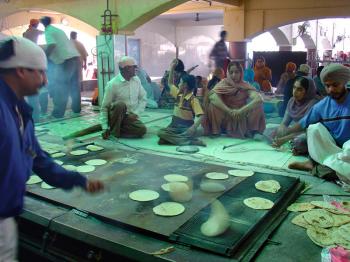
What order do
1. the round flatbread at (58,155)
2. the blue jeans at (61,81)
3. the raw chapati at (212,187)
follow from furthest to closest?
the blue jeans at (61,81) < the round flatbread at (58,155) < the raw chapati at (212,187)

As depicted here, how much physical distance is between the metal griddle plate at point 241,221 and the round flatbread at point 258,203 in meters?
0.03

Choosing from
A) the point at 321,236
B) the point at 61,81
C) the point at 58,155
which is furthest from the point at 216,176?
the point at 61,81

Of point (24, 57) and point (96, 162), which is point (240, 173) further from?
point (24, 57)

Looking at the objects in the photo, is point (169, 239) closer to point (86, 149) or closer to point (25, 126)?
point (25, 126)

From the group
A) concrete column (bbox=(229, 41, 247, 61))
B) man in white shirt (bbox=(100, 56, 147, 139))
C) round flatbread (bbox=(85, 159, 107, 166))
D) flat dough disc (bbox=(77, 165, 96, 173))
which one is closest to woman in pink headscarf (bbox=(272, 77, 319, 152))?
man in white shirt (bbox=(100, 56, 147, 139))

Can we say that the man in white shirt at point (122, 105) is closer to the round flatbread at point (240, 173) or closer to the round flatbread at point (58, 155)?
the round flatbread at point (58, 155)

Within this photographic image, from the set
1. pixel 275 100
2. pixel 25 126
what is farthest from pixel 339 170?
pixel 275 100

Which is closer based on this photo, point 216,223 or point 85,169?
point 216,223

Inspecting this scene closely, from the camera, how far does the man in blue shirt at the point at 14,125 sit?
5.15ft

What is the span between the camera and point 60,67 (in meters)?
6.88

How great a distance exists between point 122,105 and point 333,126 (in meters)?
2.87

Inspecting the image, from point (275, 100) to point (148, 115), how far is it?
8.28 feet

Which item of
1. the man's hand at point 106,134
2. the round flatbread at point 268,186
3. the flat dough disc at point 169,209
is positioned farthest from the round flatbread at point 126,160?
the man's hand at point 106,134

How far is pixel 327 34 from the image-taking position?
1667cm
